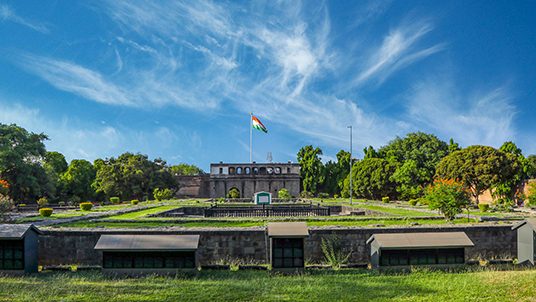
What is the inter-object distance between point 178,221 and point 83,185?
40.3m

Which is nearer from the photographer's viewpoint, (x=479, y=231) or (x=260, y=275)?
(x=260, y=275)

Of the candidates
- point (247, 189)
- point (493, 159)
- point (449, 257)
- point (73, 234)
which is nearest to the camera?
point (449, 257)

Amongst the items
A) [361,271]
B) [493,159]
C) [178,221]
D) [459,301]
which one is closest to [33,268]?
[178,221]

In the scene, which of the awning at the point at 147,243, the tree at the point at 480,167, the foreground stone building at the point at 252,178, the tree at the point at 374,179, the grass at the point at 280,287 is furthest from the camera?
the foreground stone building at the point at 252,178

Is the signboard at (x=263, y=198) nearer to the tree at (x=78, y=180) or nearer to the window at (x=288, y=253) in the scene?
the window at (x=288, y=253)

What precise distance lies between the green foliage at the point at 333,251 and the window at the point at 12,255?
9605 mm

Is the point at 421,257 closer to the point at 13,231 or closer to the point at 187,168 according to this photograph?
the point at 13,231

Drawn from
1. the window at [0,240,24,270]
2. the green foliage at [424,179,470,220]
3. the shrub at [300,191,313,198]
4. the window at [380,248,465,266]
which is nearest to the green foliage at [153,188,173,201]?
the shrub at [300,191,313,198]

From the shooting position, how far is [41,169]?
4209cm

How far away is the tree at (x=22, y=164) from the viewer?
39062 mm

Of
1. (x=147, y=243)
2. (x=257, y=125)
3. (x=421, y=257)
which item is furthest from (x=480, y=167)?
(x=147, y=243)

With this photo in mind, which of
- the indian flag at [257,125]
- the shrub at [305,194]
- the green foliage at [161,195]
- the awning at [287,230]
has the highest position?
the indian flag at [257,125]

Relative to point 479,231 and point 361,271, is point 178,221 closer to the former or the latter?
point 361,271

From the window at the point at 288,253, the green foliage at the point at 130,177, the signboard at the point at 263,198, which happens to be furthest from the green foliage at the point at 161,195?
the window at the point at 288,253
